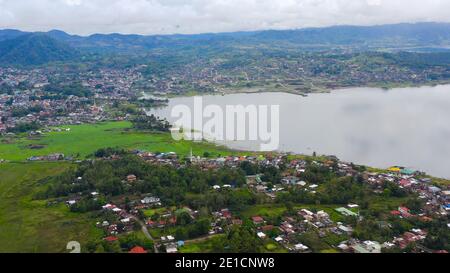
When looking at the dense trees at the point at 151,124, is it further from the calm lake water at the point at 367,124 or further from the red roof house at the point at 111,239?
the red roof house at the point at 111,239

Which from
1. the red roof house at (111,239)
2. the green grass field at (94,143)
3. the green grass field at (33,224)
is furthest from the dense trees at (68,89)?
the red roof house at (111,239)

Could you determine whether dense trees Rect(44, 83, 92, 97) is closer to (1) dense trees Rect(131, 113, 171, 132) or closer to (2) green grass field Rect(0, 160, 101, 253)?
(1) dense trees Rect(131, 113, 171, 132)

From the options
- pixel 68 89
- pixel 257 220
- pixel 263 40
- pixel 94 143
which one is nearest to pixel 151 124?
pixel 94 143

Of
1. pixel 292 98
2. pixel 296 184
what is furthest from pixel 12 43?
pixel 296 184

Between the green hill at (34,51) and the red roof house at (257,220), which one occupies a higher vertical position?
the green hill at (34,51)

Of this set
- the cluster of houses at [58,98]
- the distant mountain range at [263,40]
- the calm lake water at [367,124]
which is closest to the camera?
the calm lake water at [367,124]
